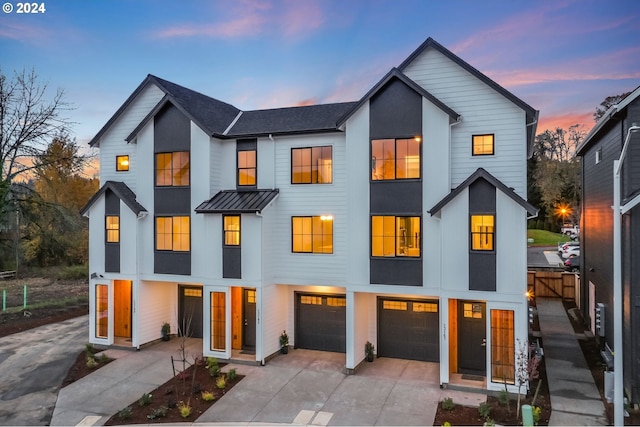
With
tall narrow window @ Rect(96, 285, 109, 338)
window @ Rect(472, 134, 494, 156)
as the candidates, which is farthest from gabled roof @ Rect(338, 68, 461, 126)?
tall narrow window @ Rect(96, 285, 109, 338)

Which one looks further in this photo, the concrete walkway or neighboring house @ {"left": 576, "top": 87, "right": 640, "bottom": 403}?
neighboring house @ {"left": 576, "top": 87, "right": 640, "bottom": 403}

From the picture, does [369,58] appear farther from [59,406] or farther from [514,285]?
[59,406]

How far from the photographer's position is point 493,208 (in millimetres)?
12586

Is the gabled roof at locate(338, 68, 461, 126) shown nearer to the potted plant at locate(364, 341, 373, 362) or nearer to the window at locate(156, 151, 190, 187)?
the window at locate(156, 151, 190, 187)

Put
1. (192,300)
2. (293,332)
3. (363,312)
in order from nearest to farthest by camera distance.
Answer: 1. (363,312)
2. (293,332)
3. (192,300)

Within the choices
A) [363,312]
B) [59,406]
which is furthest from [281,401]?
[59,406]

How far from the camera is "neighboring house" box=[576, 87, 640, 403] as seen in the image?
11305 mm

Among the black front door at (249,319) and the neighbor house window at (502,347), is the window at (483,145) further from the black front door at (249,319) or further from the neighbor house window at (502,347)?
the black front door at (249,319)

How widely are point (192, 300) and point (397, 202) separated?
10.1 metres

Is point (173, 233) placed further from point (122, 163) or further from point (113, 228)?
point (122, 163)

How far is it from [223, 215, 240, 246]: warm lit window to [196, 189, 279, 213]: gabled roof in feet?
1.44

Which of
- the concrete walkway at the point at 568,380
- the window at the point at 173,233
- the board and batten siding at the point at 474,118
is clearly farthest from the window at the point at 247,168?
the concrete walkway at the point at 568,380

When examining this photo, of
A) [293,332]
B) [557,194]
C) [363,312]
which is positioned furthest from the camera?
[557,194]

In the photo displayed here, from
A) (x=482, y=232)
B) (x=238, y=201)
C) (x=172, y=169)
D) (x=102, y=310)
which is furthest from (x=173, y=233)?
(x=482, y=232)
